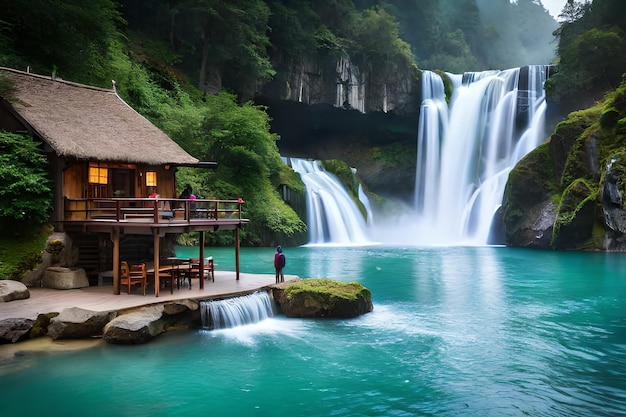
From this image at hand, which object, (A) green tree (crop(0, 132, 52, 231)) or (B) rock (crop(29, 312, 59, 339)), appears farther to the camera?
(A) green tree (crop(0, 132, 52, 231))

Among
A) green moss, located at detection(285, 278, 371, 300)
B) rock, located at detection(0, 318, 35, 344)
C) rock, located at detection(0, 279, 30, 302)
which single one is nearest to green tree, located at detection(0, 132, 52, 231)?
rock, located at detection(0, 279, 30, 302)

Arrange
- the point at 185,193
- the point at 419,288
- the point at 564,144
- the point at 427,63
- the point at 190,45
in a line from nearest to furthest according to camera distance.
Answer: the point at 185,193, the point at 419,288, the point at 564,144, the point at 190,45, the point at 427,63

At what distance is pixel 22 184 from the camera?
17.3 meters

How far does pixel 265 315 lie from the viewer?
16953mm

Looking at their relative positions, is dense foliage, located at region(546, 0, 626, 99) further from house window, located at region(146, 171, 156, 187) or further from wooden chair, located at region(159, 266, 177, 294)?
wooden chair, located at region(159, 266, 177, 294)

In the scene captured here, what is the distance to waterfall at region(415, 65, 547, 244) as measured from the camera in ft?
151

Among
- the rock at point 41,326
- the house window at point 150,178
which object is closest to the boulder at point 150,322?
the rock at point 41,326

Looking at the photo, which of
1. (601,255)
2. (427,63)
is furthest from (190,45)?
(427,63)

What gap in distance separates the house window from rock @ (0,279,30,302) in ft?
21.9

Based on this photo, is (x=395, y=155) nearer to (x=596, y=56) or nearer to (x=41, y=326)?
(x=596, y=56)

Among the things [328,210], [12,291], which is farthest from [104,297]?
[328,210]

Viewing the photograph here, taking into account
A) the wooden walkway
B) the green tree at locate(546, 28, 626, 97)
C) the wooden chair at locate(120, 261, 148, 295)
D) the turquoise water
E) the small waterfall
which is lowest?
the turquoise water

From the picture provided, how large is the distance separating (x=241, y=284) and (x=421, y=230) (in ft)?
115

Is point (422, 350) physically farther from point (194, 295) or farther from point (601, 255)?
point (601, 255)
